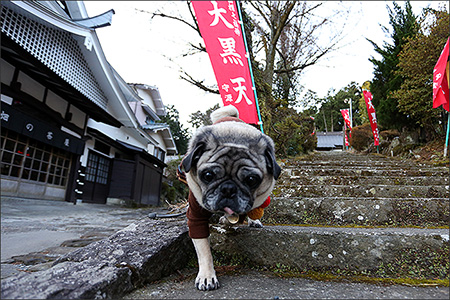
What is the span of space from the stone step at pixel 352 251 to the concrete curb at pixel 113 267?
1.92 feet

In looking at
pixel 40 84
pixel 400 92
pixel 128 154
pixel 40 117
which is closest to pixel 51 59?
pixel 40 84

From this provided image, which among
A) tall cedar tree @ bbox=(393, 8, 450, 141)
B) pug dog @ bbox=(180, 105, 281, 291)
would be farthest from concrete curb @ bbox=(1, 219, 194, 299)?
tall cedar tree @ bbox=(393, 8, 450, 141)

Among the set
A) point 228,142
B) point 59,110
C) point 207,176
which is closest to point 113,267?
point 207,176

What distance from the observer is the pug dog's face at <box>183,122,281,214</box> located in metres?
1.73

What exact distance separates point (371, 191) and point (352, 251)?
76.8 inches

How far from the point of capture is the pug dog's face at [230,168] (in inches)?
68.0

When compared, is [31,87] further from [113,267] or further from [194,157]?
[113,267]

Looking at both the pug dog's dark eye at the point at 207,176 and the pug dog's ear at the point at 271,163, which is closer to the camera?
the pug dog's dark eye at the point at 207,176

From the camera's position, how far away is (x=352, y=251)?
191 centimetres

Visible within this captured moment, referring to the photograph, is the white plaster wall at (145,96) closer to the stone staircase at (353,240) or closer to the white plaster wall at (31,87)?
the white plaster wall at (31,87)

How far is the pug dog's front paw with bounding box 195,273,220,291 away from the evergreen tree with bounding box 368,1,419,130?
13.6 meters

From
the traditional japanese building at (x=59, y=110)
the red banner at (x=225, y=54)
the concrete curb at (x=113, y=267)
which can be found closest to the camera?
the concrete curb at (x=113, y=267)

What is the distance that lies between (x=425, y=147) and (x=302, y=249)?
11.9m

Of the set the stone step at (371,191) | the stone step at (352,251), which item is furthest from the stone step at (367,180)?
the stone step at (352,251)
